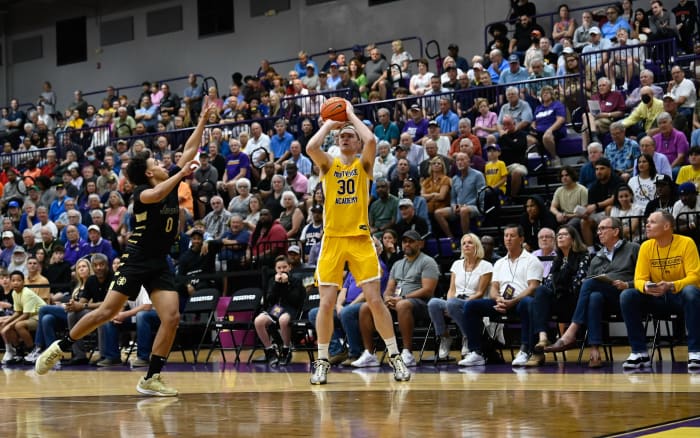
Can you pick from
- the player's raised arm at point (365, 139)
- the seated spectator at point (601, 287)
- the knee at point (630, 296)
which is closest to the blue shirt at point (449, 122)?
the seated spectator at point (601, 287)

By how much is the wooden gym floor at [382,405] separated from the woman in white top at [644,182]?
3189 mm

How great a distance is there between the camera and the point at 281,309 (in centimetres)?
1248

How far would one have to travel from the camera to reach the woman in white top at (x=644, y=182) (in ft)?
40.3

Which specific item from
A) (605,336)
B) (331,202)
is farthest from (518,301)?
(331,202)

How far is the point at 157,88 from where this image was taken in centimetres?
2589

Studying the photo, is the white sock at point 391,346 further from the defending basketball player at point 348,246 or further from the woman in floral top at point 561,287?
the woman in floral top at point 561,287

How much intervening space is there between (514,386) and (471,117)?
991cm

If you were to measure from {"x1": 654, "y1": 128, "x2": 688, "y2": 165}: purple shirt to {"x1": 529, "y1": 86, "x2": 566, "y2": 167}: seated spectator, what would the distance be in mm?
2115

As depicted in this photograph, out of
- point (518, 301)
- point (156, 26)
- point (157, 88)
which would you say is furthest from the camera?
point (156, 26)

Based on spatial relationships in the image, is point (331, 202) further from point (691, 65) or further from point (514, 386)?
point (691, 65)

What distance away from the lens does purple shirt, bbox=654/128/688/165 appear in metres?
13.0

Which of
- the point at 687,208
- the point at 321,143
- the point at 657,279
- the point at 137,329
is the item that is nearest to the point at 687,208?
the point at 687,208

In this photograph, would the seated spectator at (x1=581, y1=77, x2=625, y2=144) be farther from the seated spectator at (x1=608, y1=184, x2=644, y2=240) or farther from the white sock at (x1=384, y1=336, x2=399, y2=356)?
the white sock at (x1=384, y1=336, x2=399, y2=356)

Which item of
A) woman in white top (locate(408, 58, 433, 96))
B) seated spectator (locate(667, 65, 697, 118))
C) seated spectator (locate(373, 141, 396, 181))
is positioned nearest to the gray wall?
woman in white top (locate(408, 58, 433, 96))
